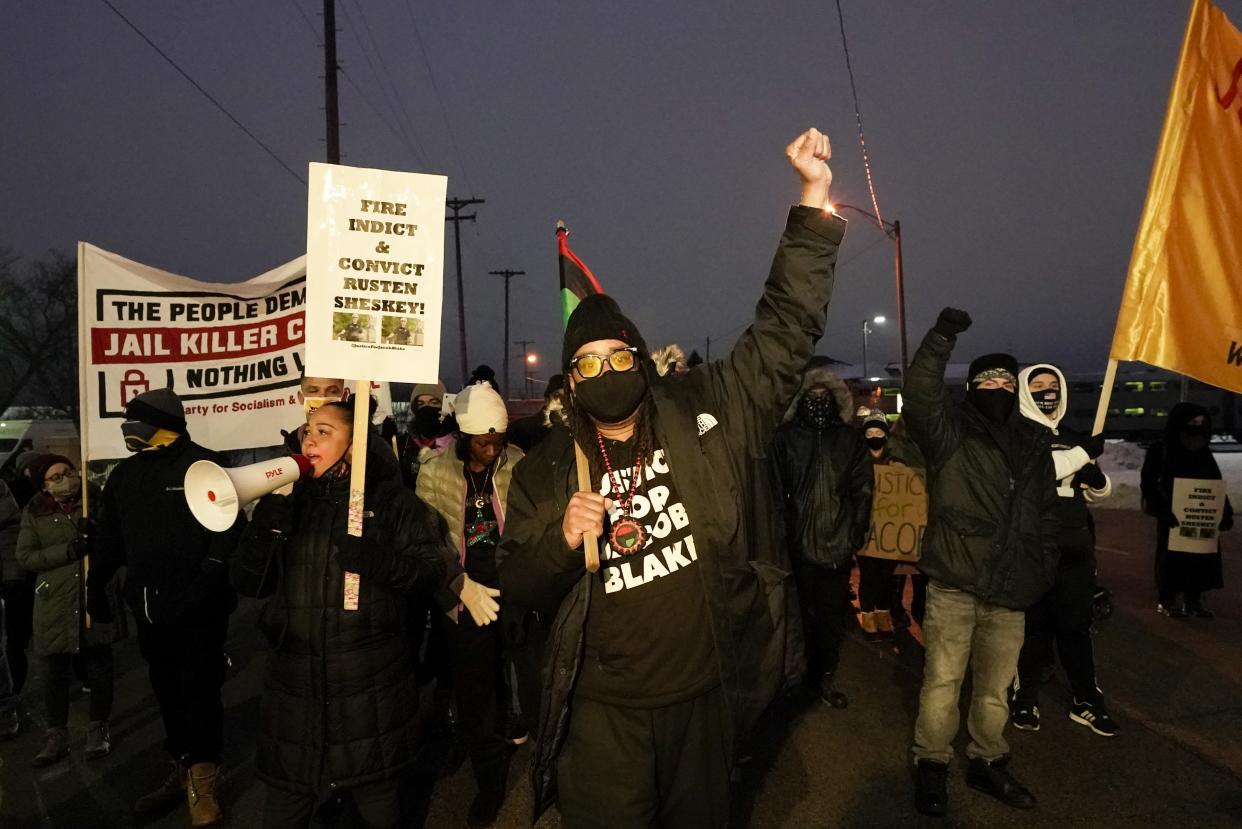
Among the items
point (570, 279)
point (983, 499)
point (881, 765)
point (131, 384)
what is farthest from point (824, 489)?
point (131, 384)

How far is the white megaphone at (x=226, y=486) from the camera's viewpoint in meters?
2.81

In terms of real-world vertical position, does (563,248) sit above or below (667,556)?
above

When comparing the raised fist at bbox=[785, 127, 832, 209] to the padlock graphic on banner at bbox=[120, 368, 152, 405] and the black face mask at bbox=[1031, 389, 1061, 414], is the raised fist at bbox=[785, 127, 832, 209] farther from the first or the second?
the padlock graphic on banner at bbox=[120, 368, 152, 405]

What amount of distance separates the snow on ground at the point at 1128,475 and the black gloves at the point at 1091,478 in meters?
6.55

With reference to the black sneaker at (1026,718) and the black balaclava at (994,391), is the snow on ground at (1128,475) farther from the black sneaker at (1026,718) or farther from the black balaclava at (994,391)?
the black balaclava at (994,391)

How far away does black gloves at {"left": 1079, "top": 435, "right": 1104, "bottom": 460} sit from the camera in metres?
4.29

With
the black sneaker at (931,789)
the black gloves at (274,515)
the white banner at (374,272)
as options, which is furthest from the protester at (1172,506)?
the black gloves at (274,515)

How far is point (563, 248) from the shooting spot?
3.03 m

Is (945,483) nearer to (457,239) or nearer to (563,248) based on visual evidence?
(563,248)

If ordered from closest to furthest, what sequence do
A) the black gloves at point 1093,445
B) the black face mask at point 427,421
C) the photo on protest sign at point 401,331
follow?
1. the photo on protest sign at point 401,331
2. the black gloves at point 1093,445
3. the black face mask at point 427,421

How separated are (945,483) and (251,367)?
16.9 feet

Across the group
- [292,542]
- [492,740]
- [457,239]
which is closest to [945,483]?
[492,740]

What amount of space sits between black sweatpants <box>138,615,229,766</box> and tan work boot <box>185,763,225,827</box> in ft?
0.16

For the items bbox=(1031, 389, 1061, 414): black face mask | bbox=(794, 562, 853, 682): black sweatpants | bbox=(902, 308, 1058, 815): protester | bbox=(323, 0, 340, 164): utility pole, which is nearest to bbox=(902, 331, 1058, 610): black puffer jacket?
bbox=(902, 308, 1058, 815): protester
